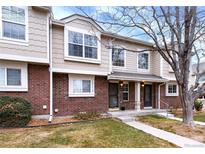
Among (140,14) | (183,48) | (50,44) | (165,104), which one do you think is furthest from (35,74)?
(165,104)

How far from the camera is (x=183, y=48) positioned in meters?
7.66

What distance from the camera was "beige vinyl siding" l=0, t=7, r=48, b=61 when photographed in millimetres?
7553

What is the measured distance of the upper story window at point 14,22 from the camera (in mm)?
7242

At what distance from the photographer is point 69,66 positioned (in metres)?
9.34

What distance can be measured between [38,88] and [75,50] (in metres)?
3.18

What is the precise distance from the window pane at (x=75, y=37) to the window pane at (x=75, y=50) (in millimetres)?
262

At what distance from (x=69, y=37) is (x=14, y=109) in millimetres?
5042

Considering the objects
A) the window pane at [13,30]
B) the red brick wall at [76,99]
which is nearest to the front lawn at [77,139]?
the red brick wall at [76,99]

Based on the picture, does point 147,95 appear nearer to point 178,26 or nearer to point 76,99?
point 76,99

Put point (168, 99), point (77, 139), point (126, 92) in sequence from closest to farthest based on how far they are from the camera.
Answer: point (77, 139) < point (126, 92) < point (168, 99)

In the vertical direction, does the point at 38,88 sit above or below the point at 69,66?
below

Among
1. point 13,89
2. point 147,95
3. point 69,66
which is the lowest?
point 147,95

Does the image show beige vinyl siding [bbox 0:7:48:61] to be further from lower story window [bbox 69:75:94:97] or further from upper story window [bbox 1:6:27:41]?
lower story window [bbox 69:75:94:97]

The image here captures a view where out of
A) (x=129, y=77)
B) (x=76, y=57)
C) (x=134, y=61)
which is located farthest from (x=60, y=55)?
(x=134, y=61)
